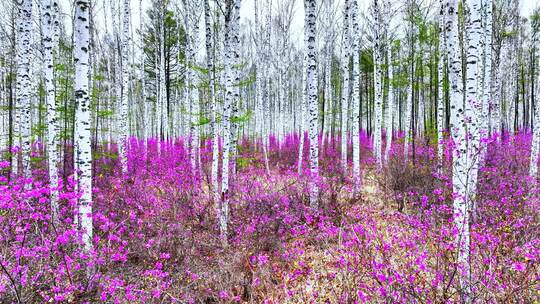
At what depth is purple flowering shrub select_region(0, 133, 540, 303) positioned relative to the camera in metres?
3.26

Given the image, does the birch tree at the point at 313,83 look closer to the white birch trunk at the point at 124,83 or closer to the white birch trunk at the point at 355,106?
the white birch trunk at the point at 355,106

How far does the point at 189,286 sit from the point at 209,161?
862 cm

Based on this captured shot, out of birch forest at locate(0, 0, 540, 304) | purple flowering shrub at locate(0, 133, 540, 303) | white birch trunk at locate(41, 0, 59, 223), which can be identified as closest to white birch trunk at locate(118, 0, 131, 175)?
birch forest at locate(0, 0, 540, 304)

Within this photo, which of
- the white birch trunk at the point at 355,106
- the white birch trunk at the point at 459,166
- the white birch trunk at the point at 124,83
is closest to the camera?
the white birch trunk at the point at 459,166

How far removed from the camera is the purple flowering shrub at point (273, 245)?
3260 millimetres

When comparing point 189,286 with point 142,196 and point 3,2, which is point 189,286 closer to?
point 142,196

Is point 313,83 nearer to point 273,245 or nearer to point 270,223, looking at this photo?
point 270,223

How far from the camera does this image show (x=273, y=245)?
5.23m

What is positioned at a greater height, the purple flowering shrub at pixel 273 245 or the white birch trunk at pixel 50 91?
the white birch trunk at pixel 50 91

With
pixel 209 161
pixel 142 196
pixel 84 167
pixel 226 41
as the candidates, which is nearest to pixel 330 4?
pixel 209 161

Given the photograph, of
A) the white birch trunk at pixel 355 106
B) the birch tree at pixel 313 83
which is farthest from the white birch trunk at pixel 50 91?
the white birch trunk at pixel 355 106

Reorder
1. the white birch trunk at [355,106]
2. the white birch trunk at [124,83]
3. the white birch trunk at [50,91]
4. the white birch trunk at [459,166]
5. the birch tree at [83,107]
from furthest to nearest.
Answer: the white birch trunk at [124,83] < the white birch trunk at [355,106] < the white birch trunk at [50,91] < the birch tree at [83,107] < the white birch trunk at [459,166]

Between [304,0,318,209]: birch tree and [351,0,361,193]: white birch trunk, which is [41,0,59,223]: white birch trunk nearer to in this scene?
[304,0,318,209]: birch tree

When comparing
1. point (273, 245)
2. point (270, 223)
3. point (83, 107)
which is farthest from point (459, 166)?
point (83, 107)
